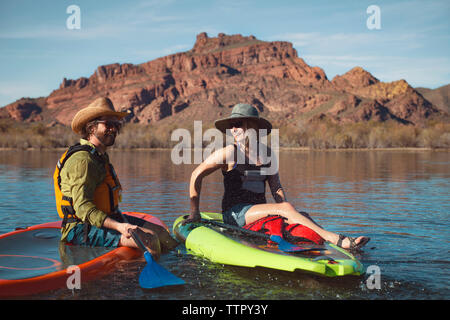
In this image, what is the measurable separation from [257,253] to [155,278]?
49.4 inches

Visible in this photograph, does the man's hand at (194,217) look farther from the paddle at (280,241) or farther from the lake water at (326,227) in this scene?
the paddle at (280,241)

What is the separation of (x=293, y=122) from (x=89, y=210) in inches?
6711

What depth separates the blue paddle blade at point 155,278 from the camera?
498 centimetres

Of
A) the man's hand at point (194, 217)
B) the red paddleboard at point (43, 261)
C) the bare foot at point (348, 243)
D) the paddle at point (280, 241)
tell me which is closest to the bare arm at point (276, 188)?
the paddle at point (280, 241)

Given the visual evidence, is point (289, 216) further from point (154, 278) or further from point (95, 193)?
point (95, 193)

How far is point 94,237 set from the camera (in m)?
5.70

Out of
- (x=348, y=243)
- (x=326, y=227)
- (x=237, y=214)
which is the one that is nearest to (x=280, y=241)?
(x=348, y=243)

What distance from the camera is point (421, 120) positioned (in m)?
171

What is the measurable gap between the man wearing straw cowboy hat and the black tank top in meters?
1.29

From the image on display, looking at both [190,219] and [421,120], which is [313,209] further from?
[421,120]

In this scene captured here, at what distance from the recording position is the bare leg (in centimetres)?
607

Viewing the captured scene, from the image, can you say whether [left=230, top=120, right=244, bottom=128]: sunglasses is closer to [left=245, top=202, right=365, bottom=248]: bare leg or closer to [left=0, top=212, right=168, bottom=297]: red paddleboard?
[left=245, top=202, right=365, bottom=248]: bare leg

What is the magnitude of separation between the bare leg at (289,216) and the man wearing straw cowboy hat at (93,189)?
140cm

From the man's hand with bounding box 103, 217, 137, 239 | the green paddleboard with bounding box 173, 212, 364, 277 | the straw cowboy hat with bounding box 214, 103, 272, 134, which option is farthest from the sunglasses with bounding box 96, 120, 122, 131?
the green paddleboard with bounding box 173, 212, 364, 277
